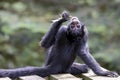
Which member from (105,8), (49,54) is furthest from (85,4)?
(49,54)

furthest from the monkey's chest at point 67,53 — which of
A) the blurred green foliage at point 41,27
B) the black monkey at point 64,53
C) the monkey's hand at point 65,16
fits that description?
the blurred green foliage at point 41,27

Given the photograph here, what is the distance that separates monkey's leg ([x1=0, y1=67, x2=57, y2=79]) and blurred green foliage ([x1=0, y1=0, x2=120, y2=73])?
350 cm

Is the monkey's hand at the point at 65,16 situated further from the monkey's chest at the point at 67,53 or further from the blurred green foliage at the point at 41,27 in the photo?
the blurred green foliage at the point at 41,27

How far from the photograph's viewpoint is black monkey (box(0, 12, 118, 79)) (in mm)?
3678

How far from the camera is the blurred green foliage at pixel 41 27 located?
24.7 ft

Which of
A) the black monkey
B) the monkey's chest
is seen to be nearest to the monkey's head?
the black monkey

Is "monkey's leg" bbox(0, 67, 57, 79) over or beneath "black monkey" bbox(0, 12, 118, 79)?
beneath

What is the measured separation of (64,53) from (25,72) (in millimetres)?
339

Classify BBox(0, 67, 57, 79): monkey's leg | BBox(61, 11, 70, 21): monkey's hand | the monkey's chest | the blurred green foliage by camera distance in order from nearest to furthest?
BBox(61, 11, 70, 21): monkey's hand → BBox(0, 67, 57, 79): monkey's leg → the monkey's chest → the blurred green foliage

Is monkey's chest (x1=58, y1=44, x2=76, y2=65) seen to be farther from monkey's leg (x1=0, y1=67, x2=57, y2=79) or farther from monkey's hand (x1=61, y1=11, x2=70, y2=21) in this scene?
monkey's hand (x1=61, y1=11, x2=70, y2=21)

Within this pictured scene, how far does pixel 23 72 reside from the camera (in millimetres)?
3746

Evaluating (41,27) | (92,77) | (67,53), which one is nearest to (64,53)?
(67,53)

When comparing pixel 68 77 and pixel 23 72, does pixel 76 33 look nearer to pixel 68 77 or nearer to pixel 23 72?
pixel 68 77

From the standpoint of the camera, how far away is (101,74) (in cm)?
371
